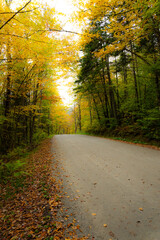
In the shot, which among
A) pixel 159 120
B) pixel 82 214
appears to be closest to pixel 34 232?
pixel 82 214

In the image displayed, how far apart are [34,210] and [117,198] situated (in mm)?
1983

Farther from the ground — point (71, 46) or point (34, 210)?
point (71, 46)

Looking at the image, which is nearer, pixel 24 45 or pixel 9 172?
pixel 9 172

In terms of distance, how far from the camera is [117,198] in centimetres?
291

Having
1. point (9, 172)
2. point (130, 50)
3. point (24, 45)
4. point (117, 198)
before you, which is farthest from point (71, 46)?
point (117, 198)

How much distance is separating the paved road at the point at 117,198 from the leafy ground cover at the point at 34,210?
30cm

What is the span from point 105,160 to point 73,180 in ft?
6.59

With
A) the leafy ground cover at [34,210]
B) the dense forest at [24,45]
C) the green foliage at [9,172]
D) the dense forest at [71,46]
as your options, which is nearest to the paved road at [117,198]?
the leafy ground cover at [34,210]

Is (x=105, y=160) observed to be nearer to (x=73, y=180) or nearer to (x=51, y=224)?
(x=73, y=180)

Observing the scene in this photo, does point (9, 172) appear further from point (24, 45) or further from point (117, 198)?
point (24, 45)

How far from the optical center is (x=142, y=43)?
29.3ft

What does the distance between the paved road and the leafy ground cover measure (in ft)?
0.99

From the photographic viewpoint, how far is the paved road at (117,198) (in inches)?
83.2

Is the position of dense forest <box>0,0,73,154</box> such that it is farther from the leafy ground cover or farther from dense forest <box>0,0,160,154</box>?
the leafy ground cover
